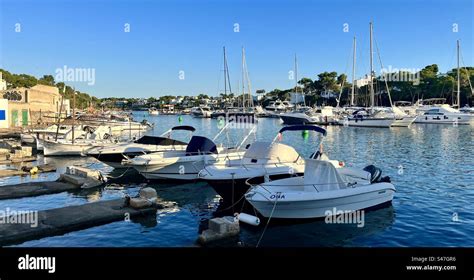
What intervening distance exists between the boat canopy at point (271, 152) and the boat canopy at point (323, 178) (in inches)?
132

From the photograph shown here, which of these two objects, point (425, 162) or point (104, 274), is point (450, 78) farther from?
point (104, 274)

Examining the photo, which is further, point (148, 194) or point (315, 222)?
point (148, 194)

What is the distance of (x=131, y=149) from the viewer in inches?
1051

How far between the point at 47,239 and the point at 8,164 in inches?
784

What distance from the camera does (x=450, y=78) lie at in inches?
4592

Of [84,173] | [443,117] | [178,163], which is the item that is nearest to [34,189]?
[84,173]

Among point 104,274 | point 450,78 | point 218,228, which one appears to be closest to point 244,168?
point 218,228

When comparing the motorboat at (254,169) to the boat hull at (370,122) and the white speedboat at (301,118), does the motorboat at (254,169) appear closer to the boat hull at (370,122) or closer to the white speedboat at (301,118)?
the boat hull at (370,122)

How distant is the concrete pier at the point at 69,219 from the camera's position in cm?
1286

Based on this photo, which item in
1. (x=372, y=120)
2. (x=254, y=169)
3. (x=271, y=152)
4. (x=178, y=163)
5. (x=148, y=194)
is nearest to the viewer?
(x=148, y=194)

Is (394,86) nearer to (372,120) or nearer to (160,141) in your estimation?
(372,120)
